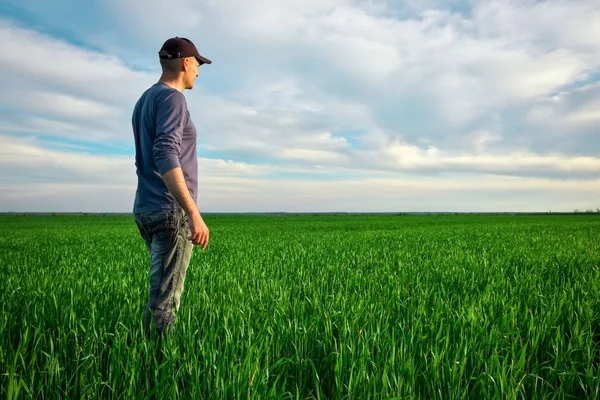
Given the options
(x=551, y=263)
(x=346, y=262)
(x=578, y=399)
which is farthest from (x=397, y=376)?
(x=551, y=263)

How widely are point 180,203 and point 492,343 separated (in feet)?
9.07

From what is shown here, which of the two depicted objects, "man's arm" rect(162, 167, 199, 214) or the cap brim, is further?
the cap brim

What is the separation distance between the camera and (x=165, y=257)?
10.7 ft

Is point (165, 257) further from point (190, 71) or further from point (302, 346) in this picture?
point (190, 71)

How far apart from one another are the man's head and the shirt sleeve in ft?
0.93

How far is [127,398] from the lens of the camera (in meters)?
2.56

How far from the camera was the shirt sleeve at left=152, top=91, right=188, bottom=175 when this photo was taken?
9.95 feet

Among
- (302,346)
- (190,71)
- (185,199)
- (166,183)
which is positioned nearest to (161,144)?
(166,183)

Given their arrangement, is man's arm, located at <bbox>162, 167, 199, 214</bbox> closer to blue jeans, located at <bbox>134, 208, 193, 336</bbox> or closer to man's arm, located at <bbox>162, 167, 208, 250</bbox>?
man's arm, located at <bbox>162, 167, 208, 250</bbox>

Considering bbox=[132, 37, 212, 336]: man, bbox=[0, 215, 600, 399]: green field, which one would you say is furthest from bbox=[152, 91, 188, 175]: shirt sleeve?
bbox=[0, 215, 600, 399]: green field

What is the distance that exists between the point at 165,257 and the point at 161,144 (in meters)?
0.90

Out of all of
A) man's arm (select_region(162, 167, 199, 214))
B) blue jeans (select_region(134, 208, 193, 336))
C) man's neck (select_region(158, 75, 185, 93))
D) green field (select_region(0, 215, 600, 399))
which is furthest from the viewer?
man's neck (select_region(158, 75, 185, 93))

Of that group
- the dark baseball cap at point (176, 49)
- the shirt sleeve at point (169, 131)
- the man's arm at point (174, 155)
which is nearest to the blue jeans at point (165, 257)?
the man's arm at point (174, 155)

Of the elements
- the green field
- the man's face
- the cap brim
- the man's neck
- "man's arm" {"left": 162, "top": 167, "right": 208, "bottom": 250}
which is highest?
the cap brim
